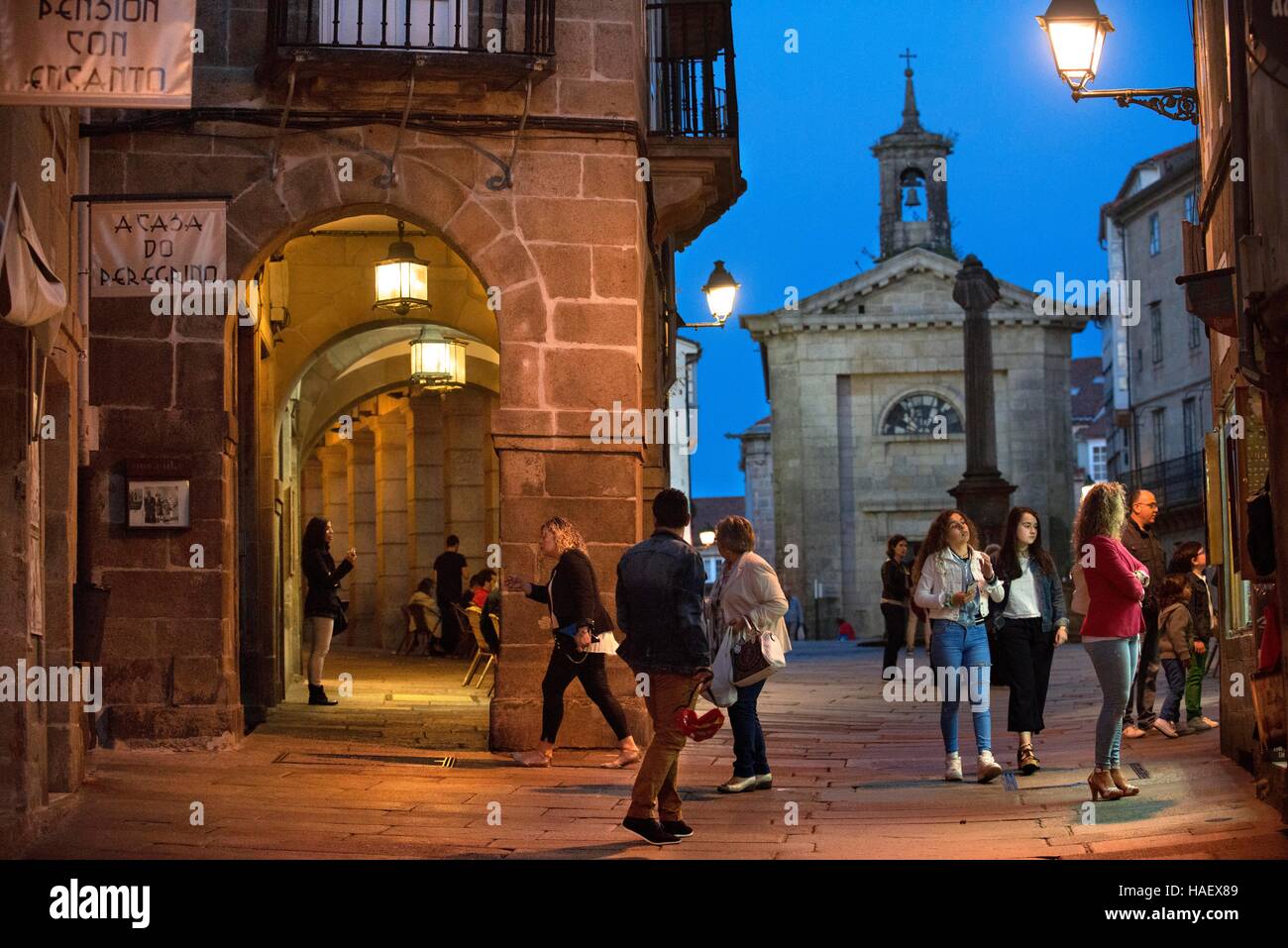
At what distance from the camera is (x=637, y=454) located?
13586 mm

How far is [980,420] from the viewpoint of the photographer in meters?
28.3

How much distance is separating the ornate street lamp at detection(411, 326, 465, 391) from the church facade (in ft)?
102

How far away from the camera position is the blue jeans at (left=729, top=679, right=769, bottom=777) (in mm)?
11461

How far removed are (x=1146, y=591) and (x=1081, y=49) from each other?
3846mm

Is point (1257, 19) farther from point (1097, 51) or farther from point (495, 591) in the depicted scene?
point (495, 591)

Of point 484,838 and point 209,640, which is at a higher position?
point 209,640

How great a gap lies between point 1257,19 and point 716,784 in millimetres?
5797

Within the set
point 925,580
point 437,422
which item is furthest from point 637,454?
point 437,422

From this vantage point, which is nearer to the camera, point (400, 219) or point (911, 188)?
point (400, 219)

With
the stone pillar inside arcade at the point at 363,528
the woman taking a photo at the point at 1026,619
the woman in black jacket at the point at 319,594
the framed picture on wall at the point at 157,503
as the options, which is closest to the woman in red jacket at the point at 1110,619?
the woman taking a photo at the point at 1026,619

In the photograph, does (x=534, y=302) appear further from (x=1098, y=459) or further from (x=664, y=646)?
(x=1098, y=459)

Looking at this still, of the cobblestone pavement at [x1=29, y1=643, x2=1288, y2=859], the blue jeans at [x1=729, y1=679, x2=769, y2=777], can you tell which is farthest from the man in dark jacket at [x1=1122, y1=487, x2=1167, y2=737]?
Result: the blue jeans at [x1=729, y1=679, x2=769, y2=777]

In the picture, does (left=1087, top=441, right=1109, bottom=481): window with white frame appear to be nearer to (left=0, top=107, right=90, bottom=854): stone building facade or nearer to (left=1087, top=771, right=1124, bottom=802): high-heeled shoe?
(left=1087, top=771, right=1124, bottom=802): high-heeled shoe

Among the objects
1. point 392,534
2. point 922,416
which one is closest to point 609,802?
point 392,534
